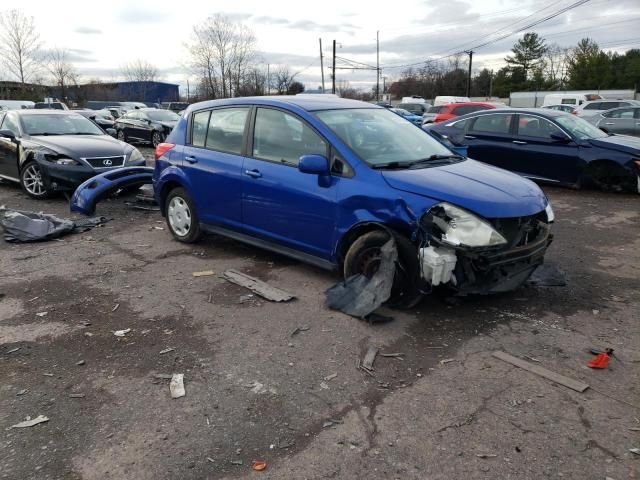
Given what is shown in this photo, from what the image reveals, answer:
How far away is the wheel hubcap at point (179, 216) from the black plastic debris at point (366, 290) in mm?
2646

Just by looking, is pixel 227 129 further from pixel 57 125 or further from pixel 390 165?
pixel 57 125

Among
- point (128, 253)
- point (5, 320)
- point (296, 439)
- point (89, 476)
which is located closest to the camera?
point (89, 476)

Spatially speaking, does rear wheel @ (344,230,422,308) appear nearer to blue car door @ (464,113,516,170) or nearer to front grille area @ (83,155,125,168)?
front grille area @ (83,155,125,168)

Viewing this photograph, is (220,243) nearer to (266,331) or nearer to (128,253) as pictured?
(128,253)

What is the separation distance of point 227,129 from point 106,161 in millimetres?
4431

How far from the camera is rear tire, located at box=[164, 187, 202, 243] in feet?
20.9

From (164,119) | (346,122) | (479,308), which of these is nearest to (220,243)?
(346,122)

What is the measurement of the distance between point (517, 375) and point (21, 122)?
10.1 meters

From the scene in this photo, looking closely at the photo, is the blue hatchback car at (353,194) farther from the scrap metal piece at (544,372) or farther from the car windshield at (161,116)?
the car windshield at (161,116)

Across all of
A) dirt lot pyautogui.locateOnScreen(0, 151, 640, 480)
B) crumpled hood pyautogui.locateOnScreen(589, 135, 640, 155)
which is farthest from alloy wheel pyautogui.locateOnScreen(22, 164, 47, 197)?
crumpled hood pyautogui.locateOnScreen(589, 135, 640, 155)

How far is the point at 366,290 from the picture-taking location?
14.5 ft

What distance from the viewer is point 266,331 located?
4.21 metres

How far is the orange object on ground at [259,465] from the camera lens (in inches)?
105

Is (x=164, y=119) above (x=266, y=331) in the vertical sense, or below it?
above
